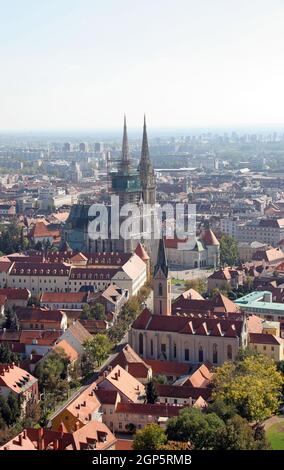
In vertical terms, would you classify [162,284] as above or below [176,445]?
above

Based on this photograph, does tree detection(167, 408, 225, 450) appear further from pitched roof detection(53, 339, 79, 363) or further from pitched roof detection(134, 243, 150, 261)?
pitched roof detection(134, 243, 150, 261)

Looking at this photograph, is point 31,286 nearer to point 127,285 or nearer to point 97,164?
point 127,285

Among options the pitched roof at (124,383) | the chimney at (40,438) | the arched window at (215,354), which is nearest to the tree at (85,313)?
the arched window at (215,354)

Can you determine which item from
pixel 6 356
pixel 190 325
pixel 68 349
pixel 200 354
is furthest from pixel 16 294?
pixel 200 354

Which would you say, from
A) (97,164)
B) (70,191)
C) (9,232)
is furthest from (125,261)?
(97,164)

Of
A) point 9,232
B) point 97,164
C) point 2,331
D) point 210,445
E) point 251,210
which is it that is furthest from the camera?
point 97,164

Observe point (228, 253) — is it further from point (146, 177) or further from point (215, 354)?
point (215, 354)
